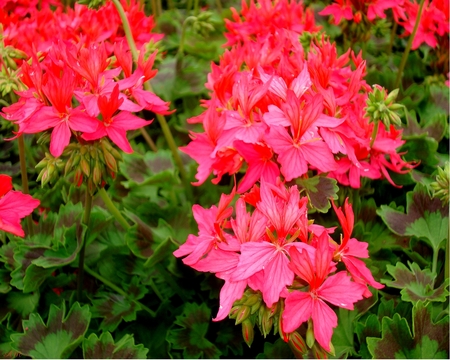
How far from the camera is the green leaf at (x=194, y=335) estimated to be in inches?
56.1

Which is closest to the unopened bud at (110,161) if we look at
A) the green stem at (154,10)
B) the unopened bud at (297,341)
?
the unopened bud at (297,341)

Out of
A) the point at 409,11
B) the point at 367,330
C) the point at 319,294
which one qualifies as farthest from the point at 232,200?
the point at 409,11

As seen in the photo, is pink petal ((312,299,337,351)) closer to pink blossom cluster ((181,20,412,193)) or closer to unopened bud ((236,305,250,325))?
unopened bud ((236,305,250,325))

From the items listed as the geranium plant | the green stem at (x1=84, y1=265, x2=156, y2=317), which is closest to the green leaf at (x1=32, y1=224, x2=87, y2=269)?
the geranium plant

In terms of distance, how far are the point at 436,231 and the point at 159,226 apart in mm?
743

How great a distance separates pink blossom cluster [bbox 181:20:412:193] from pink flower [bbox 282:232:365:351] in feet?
0.74

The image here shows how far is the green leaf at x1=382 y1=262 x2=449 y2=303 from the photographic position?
4.10ft

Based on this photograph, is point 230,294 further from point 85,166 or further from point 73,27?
point 73,27

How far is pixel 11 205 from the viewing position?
1135 millimetres

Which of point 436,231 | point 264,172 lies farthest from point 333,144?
point 436,231

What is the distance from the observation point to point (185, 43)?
2314 mm

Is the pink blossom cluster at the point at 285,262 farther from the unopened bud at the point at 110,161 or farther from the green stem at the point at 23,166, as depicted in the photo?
the green stem at the point at 23,166

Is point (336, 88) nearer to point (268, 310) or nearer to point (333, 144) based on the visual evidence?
point (333, 144)

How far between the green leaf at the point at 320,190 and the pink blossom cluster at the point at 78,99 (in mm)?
375
